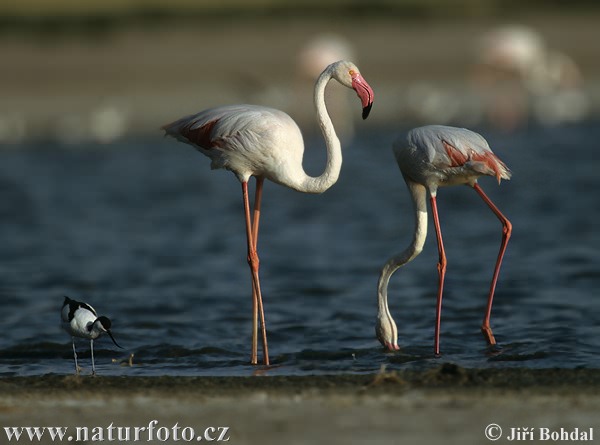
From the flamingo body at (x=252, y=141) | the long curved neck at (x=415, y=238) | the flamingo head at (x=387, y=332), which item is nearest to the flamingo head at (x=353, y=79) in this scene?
the flamingo body at (x=252, y=141)

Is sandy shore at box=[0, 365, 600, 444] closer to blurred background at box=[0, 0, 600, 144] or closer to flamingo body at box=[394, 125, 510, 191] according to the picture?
flamingo body at box=[394, 125, 510, 191]

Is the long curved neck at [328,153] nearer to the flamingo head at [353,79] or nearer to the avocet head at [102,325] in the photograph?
the flamingo head at [353,79]

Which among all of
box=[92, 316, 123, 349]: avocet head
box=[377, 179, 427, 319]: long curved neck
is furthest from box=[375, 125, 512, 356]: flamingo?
box=[92, 316, 123, 349]: avocet head

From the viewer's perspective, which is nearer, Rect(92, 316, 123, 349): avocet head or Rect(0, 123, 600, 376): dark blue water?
Rect(92, 316, 123, 349): avocet head

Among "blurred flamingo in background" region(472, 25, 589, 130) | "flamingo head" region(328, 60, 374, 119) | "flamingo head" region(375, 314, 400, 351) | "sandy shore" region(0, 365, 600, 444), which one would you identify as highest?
"blurred flamingo in background" region(472, 25, 589, 130)

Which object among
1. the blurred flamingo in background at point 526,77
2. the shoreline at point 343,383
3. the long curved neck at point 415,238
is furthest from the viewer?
the blurred flamingo in background at point 526,77

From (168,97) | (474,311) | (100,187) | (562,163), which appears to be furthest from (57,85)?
(474,311)

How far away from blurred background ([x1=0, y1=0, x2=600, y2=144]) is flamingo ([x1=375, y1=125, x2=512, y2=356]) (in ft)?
34.2

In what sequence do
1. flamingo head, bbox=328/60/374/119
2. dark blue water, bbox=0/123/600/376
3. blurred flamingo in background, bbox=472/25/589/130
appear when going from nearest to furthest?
1. flamingo head, bbox=328/60/374/119
2. dark blue water, bbox=0/123/600/376
3. blurred flamingo in background, bbox=472/25/589/130

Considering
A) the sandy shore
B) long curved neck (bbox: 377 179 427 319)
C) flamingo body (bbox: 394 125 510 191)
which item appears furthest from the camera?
long curved neck (bbox: 377 179 427 319)

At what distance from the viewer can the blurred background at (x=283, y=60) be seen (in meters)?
18.1

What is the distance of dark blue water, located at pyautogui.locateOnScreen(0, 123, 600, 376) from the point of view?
Answer: 6.66 meters

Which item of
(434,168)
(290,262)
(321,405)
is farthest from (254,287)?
(290,262)

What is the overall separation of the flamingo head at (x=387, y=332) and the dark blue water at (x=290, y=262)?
9 centimetres
